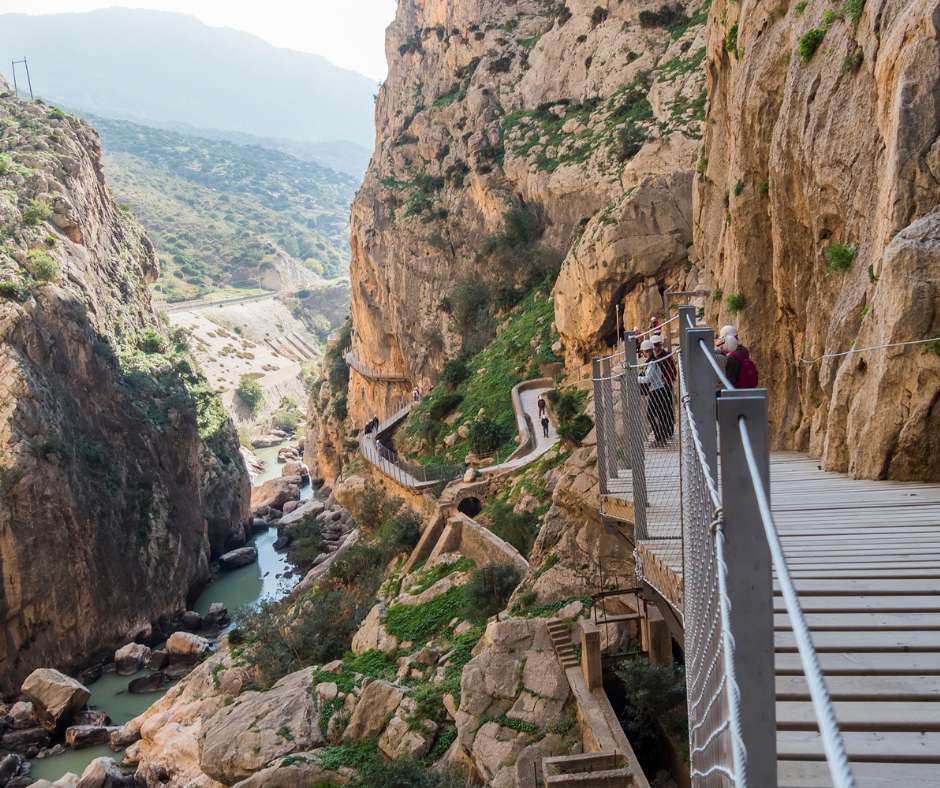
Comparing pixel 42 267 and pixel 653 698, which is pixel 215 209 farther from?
pixel 653 698

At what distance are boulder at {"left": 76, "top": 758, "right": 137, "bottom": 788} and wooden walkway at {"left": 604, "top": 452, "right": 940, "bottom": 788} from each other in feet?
61.1

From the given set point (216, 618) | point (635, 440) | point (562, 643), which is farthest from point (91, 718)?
point (635, 440)

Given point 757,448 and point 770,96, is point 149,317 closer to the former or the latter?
point 770,96

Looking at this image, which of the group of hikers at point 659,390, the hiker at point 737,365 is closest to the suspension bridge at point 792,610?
the hiker at point 737,365

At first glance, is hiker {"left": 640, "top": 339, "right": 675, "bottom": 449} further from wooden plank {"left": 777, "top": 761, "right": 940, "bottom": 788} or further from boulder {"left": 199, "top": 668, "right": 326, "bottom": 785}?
boulder {"left": 199, "top": 668, "right": 326, "bottom": 785}

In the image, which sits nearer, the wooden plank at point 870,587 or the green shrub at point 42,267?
the wooden plank at point 870,587

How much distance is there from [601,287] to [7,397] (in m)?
25.3

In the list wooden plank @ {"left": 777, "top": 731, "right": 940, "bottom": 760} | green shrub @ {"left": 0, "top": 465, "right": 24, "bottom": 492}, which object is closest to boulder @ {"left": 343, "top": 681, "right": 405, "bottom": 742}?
wooden plank @ {"left": 777, "top": 731, "right": 940, "bottom": 760}

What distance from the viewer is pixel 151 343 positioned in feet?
144

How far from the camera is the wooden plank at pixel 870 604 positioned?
10.3 feet

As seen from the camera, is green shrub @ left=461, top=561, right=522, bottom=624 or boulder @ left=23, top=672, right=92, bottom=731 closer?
green shrub @ left=461, top=561, right=522, bottom=624

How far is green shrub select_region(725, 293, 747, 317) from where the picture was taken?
35.7 feet

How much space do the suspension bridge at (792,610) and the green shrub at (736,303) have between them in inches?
210

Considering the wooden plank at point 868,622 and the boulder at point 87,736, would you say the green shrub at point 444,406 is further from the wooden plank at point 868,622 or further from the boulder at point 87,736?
the wooden plank at point 868,622
